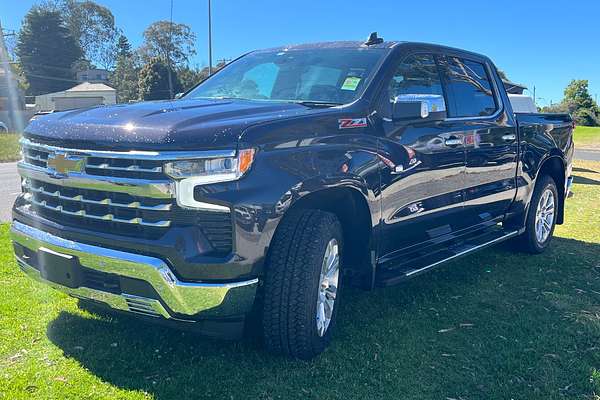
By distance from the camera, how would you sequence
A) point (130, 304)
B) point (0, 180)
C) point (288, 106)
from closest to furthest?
point (130, 304), point (288, 106), point (0, 180)

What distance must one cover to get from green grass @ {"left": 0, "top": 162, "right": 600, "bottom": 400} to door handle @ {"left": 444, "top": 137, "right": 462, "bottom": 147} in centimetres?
123

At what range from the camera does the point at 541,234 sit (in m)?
6.03

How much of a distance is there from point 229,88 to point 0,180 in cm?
883

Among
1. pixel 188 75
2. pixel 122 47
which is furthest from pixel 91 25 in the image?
pixel 188 75

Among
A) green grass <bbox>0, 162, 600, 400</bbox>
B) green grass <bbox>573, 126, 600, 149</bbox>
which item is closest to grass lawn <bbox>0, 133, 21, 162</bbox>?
green grass <bbox>0, 162, 600, 400</bbox>

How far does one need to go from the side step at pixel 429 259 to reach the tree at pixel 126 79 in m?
60.1

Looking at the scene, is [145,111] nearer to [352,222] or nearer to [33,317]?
[352,222]

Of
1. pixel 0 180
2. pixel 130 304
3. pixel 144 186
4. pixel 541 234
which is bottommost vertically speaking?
pixel 0 180

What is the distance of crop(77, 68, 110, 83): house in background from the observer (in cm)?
7156

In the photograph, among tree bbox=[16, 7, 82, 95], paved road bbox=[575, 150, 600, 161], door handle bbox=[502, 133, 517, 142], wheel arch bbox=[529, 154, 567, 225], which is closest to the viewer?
door handle bbox=[502, 133, 517, 142]

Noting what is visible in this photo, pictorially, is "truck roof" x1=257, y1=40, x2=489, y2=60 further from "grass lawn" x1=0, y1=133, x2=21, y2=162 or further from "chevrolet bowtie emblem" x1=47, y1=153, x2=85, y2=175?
"grass lawn" x1=0, y1=133, x2=21, y2=162

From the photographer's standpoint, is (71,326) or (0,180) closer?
(71,326)

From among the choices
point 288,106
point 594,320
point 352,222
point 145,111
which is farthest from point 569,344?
point 145,111

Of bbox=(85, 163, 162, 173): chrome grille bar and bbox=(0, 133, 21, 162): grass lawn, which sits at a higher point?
bbox=(85, 163, 162, 173): chrome grille bar
